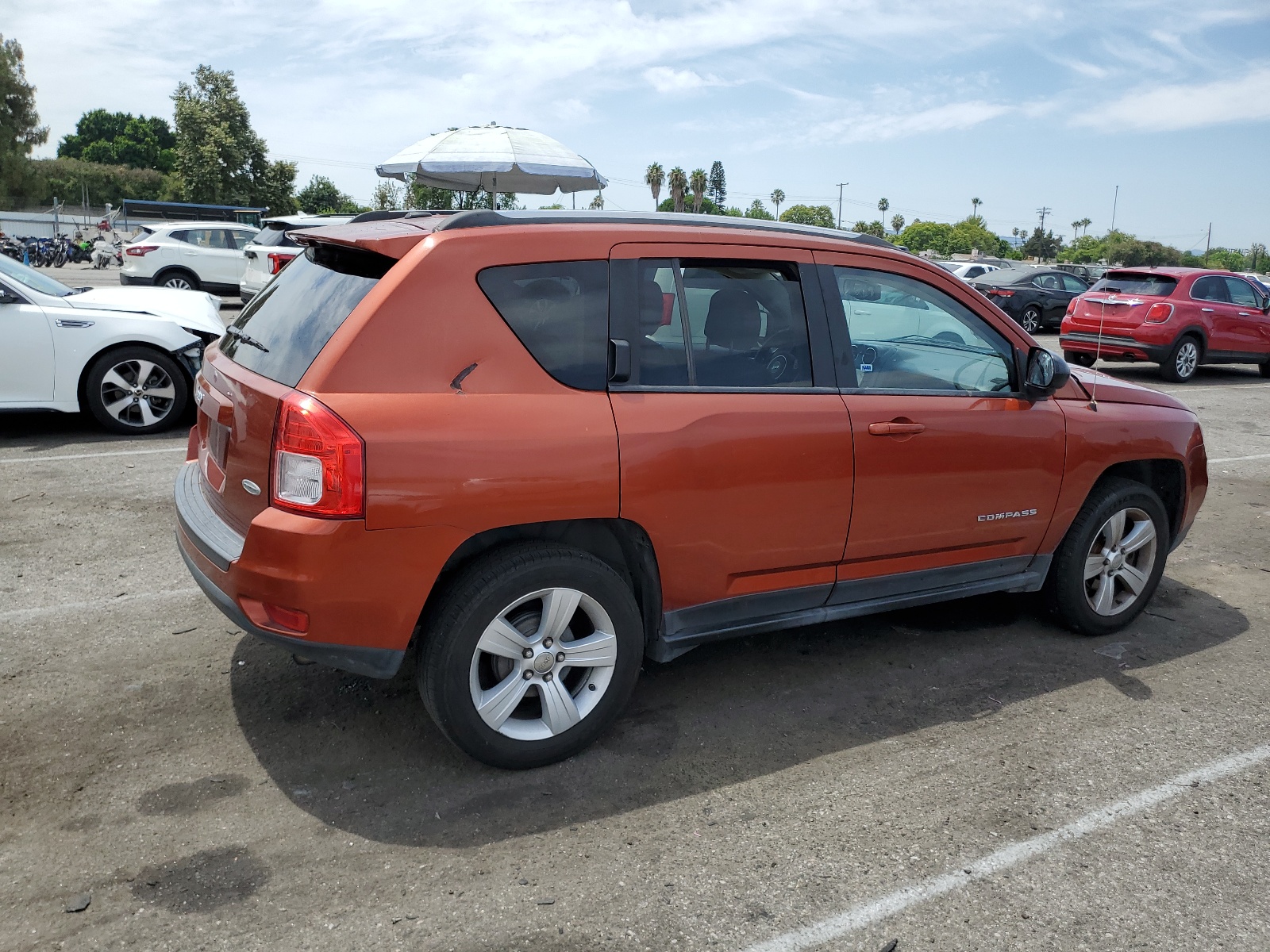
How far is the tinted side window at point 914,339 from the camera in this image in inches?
153

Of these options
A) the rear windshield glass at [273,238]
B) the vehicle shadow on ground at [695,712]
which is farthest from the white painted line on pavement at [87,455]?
the rear windshield glass at [273,238]

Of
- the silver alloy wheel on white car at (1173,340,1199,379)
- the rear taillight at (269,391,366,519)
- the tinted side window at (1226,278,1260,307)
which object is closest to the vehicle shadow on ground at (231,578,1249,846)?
the rear taillight at (269,391,366,519)

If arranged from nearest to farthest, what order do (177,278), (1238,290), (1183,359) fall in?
(1183,359) → (1238,290) → (177,278)

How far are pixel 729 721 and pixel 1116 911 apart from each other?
1430 millimetres

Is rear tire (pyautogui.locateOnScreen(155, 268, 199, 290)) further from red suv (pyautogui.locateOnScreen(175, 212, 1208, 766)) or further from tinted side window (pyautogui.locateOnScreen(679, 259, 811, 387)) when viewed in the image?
tinted side window (pyautogui.locateOnScreen(679, 259, 811, 387))

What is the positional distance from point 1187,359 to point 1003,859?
45.9ft

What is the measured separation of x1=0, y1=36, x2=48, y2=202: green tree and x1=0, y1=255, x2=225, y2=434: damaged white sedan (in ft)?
220

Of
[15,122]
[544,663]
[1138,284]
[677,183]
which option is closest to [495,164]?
[1138,284]

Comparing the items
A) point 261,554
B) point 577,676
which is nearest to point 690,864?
point 577,676

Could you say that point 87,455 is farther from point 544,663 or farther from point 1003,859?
point 1003,859

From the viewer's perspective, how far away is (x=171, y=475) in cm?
680

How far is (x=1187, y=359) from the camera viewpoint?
Answer: 47.9 feet

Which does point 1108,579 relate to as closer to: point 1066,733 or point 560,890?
point 1066,733

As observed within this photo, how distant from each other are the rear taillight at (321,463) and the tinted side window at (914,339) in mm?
1915
